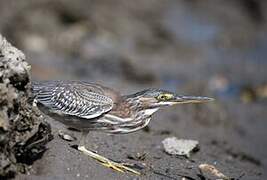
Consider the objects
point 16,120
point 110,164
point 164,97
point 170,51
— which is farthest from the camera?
point 170,51

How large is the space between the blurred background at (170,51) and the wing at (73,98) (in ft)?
10.7

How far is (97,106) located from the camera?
7.32 metres

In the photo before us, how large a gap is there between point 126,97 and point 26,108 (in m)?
1.46

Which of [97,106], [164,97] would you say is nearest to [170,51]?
[164,97]

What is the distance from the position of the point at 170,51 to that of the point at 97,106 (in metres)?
10.1

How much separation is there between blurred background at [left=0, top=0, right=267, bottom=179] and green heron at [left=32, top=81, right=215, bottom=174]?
121 inches

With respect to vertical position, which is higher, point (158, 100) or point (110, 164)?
point (158, 100)

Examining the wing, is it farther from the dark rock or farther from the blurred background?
the blurred background

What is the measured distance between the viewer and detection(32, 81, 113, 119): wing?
725cm

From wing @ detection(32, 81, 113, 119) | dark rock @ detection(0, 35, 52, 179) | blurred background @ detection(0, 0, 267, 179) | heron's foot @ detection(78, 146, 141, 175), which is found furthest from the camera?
blurred background @ detection(0, 0, 267, 179)

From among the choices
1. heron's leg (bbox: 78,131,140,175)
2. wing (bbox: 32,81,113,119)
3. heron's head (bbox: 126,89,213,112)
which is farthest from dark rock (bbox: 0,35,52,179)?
heron's head (bbox: 126,89,213,112)

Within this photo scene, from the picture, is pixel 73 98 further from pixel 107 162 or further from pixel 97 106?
pixel 107 162

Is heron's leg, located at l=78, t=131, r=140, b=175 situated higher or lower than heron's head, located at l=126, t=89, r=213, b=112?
lower

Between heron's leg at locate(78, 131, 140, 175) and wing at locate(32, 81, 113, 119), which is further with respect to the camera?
wing at locate(32, 81, 113, 119)
